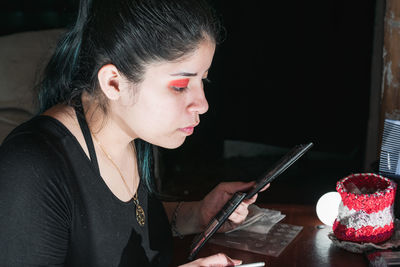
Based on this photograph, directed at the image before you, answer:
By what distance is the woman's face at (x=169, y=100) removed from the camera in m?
0.93

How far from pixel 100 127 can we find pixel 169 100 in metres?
0.19

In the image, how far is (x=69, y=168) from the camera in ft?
3.06

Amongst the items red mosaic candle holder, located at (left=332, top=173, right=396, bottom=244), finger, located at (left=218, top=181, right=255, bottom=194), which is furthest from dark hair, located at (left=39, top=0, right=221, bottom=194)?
red mosaic candle holder, located at (left=332, top=173, right=396, bottom=244)

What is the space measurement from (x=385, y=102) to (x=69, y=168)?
1061 millimetres

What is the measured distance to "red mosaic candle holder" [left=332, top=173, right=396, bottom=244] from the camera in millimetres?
1005

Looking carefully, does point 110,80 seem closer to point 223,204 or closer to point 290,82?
point 223,204

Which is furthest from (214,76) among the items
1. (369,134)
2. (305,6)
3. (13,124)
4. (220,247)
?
(220,247)

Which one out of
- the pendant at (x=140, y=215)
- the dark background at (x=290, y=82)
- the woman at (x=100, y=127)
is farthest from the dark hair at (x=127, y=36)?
the dark background at (x=290, y=82)

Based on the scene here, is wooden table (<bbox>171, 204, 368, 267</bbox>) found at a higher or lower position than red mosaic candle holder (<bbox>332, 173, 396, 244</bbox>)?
lower

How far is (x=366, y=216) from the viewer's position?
1014 mm

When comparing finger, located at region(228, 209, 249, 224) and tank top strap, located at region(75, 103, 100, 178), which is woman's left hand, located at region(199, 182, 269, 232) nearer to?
finger, located at region(228, 209, 249, 224)

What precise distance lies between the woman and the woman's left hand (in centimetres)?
18

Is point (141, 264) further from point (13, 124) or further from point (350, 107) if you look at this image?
point (350, 107)

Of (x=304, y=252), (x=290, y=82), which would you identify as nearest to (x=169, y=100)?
(x=304, y=252)
